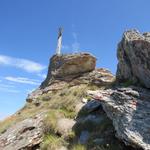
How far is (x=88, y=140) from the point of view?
532 inches

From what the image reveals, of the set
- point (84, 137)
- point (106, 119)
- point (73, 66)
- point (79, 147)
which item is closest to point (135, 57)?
point (106, 119)

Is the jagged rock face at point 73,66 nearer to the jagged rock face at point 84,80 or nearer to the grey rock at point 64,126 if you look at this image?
the jagged rock face at point 84,80

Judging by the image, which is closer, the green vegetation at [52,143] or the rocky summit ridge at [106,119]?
the rocky summit ridge at [106,119]

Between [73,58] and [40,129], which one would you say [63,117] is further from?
[73,58]

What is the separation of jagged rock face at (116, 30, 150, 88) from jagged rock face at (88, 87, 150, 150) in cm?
93

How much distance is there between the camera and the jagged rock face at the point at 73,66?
28.0 meters

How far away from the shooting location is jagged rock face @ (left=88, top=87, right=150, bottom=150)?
36.2ft

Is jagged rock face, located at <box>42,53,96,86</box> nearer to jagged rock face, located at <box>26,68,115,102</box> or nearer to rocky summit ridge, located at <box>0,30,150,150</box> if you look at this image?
jagged rock face, located at <box>26,68,115,102</box>

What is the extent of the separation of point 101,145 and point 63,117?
185 inches

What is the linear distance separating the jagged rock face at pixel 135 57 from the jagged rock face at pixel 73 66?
34.3ft

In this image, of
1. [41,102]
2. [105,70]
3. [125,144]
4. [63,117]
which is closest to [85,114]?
[63,117]

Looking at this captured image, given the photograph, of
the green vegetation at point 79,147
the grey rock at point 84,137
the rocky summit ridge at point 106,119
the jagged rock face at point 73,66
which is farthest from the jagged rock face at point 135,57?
the jagged rock face at point 73,66

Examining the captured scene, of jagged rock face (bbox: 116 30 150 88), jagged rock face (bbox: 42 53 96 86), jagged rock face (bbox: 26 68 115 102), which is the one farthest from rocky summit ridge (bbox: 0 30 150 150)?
jagged rock face (bbox: 42 53 96 86)

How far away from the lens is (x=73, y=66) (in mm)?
28422
